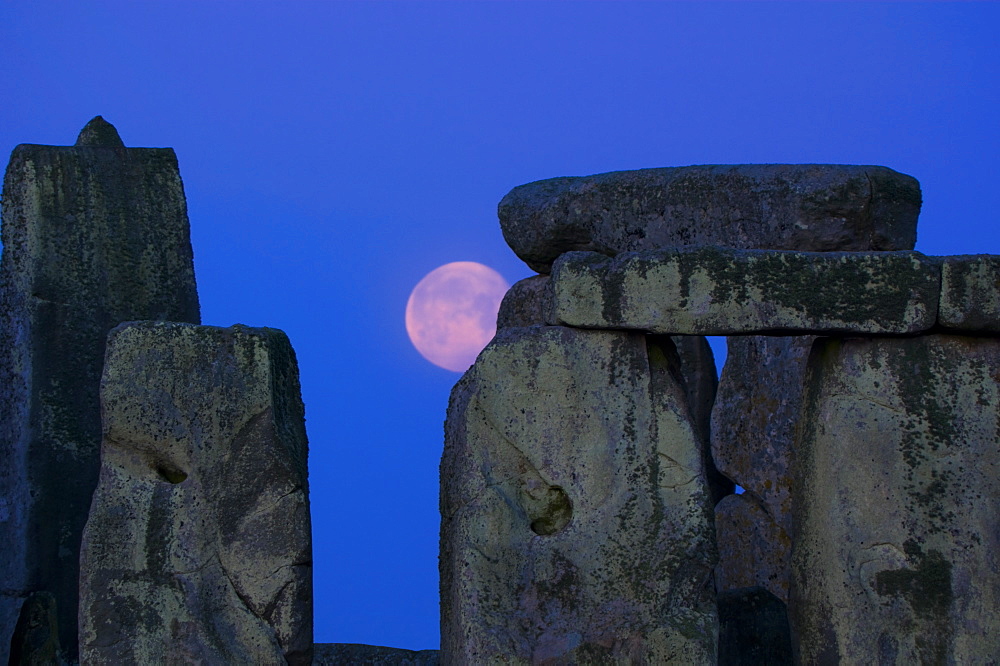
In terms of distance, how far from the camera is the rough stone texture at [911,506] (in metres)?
5.54

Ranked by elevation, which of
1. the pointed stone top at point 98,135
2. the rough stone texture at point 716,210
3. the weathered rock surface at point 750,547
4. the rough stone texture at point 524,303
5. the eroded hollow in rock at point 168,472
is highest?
the pointed stone top at point 98,135

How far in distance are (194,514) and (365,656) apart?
187cm

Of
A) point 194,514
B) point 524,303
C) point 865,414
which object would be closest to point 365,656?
point 194,514

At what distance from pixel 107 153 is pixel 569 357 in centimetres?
288

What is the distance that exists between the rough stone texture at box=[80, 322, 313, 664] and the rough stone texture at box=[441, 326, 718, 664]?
2.35 ft

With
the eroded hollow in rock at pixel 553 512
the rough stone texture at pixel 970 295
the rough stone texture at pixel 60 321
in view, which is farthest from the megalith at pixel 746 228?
the rough stone texture at pixel 60 321

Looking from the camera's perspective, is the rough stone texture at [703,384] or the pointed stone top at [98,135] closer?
the pointed stone top at [98,135]

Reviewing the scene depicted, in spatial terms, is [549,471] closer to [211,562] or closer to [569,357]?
[569,357]

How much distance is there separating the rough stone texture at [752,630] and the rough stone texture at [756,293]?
6.48 ft

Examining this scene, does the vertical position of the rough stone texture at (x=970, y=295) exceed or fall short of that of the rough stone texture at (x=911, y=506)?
it exceeds it

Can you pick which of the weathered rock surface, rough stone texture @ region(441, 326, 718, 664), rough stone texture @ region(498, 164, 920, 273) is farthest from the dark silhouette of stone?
the weathered rock surface

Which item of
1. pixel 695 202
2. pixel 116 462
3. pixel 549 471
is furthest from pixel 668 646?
pixel 695 202

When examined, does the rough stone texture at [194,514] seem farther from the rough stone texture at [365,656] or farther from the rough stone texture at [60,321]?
the rough stone texture at [365,656]

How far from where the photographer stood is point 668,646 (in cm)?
544
